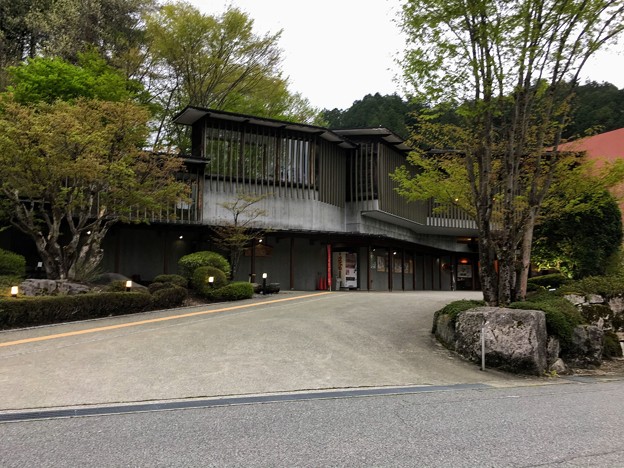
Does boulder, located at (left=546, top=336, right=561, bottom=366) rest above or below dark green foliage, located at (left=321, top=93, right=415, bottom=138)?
below

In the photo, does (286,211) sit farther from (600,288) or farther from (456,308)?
(600,288)

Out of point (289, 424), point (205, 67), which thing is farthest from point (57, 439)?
point (205, 67)

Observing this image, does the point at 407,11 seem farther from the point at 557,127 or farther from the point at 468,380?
the point at 468,380

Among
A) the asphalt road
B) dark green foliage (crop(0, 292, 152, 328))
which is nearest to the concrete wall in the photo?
dark green foliage (crop(0, 292, 152, 328))

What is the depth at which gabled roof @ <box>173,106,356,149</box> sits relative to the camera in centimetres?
2103

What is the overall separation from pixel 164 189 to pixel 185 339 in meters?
8.20

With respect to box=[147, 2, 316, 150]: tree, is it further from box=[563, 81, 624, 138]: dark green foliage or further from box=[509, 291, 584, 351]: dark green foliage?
box=[509, 291, 584, 351]: dark green foliage

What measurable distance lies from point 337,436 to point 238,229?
14.7m

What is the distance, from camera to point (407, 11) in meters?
10.3

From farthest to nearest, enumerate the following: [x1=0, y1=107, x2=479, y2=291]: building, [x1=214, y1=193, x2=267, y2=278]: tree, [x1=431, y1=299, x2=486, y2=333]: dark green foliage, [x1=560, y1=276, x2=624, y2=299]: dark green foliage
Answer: [x1=0, y1=107, x2=479, y2=291]: building → [x1=214, y1=193, x2=267, y2=278]: tree → [x1=560, y1=276, x2=624, y2=299]: dark green foliage → [x1=431, y1=299, x2=486, y2=333]: dark green foliage

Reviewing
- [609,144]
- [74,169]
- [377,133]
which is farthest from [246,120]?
[609,144]

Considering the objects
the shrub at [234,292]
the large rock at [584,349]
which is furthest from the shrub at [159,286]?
the large rock at [584,349]

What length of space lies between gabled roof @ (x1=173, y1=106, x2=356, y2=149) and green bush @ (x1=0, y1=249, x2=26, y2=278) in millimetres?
9665

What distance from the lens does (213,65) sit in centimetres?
2653
